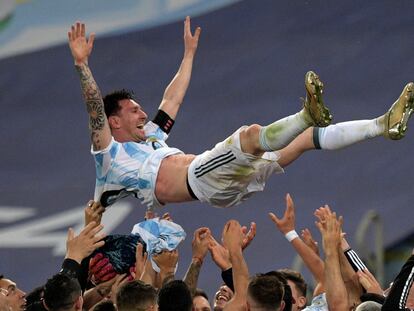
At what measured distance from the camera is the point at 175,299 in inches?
201

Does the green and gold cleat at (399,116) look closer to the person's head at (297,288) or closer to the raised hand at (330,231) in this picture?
the raised hand at (330,231)

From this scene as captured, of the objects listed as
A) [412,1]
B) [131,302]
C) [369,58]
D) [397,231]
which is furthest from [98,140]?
[412,1]

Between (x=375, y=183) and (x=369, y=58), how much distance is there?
5.44 ft

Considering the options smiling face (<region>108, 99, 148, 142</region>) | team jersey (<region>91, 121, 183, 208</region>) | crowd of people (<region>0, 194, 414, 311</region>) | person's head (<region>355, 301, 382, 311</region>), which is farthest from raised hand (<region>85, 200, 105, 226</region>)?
person's head (<region>355, 301, 382, 311</region>)

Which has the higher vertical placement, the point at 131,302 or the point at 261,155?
the point at 261,155

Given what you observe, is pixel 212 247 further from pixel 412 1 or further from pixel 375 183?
pixel 412 1

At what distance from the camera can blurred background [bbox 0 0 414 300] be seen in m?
11.7

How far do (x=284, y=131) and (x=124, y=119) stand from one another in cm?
155

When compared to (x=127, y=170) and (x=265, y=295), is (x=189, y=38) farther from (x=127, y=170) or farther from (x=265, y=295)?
(x=265, y=295)

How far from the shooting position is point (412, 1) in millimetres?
13242

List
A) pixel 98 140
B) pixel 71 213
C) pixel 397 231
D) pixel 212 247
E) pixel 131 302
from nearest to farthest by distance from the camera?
pixel 131 302 → pixel 212 247 → pixel 98 140 → pixel 397 231 → pixel 71 213

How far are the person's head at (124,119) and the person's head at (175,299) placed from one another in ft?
7.58

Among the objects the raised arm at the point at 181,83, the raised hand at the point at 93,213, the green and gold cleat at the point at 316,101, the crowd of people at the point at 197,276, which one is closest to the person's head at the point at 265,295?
the crowd of people at the point at 197,276

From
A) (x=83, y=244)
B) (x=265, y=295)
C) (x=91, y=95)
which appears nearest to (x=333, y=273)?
(x=265, y=295)
